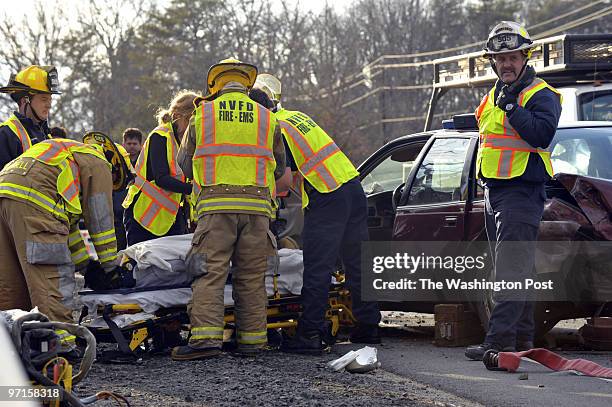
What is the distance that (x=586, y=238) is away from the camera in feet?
24.9

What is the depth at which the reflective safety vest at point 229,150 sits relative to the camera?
7.54 metres

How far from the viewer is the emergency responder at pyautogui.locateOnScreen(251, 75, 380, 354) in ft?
25.9

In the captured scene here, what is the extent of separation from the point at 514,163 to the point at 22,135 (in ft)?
10.8

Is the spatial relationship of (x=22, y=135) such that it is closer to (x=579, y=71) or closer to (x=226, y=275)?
(x=226, y=275)

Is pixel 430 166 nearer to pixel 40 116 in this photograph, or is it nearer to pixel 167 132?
pixel 167 132

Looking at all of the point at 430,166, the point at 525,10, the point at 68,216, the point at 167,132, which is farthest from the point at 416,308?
the point at 525,10

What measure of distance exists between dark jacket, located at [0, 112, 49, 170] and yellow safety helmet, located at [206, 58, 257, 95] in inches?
48.1

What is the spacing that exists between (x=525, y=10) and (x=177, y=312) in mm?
44106

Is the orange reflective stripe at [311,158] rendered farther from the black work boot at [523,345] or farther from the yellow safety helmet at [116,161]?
the black work boot at [523,345]

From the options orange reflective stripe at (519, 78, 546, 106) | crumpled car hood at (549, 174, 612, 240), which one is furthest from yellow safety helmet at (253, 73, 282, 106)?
crumpled car hood at (549, 174, 612, 240)

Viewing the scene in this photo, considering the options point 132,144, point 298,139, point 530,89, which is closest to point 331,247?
point 298,139

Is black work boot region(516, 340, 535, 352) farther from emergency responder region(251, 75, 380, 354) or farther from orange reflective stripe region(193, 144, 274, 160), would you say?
orange reflective stripe region(193, 144, 274, 160)

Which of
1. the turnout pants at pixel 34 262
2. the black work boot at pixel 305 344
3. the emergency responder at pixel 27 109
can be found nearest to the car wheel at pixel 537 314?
the black work boot at pixel 305 344

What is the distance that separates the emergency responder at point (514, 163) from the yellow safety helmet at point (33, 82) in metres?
2.94
